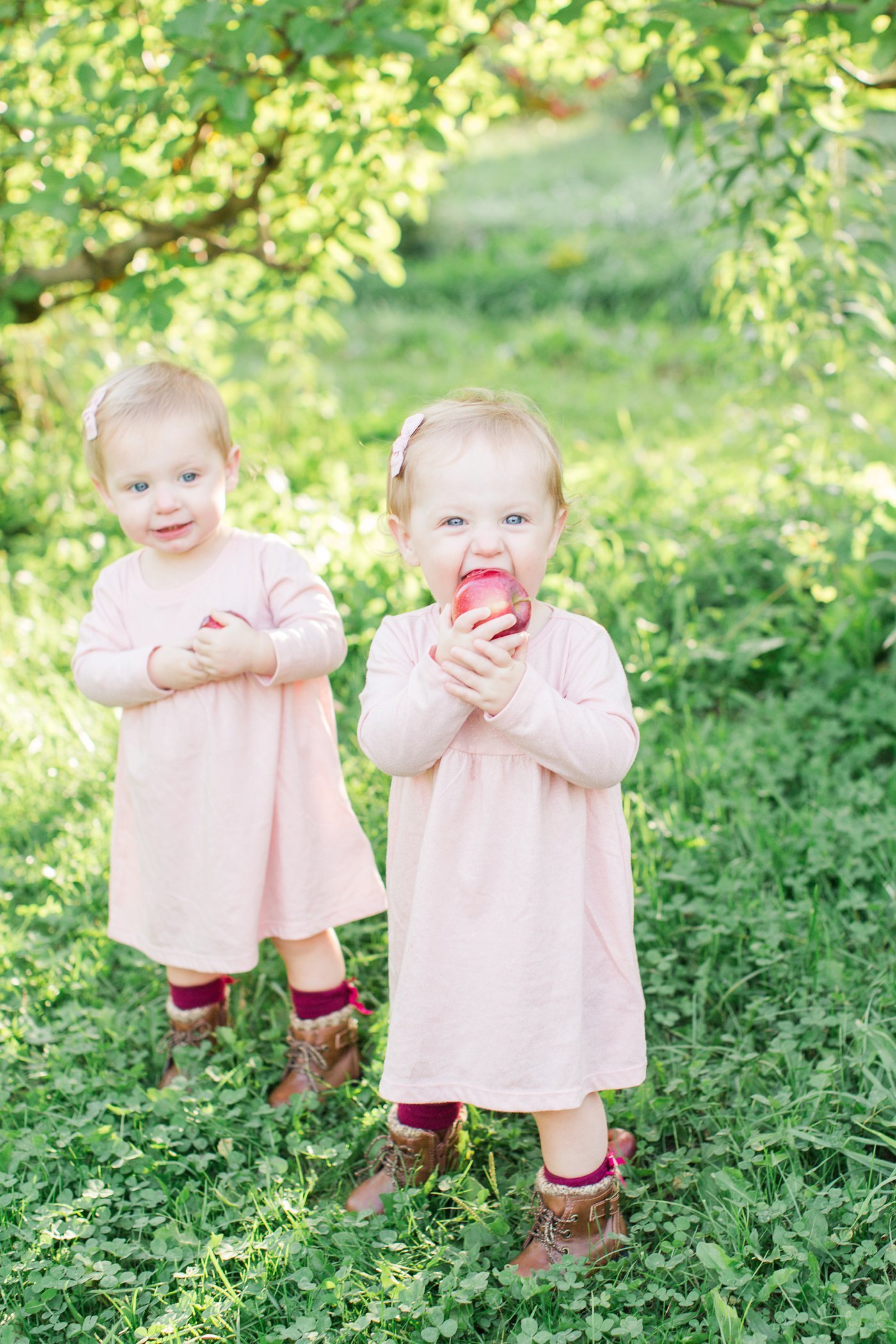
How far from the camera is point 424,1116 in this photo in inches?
81.6

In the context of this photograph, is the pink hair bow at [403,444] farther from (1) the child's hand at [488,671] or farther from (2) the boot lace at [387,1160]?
(2) the boot lace at [387,1160]

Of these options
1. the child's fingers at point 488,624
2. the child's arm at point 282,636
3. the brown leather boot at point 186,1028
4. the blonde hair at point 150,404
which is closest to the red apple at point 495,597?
the child's fingers at point 488,624

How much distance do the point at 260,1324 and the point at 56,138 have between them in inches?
142

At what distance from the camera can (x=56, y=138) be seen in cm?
391

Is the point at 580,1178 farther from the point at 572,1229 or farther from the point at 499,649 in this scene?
the point at 499,649

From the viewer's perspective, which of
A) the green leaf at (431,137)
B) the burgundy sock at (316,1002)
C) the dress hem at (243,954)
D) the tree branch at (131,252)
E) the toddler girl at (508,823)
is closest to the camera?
the toddler girl at (508,823)

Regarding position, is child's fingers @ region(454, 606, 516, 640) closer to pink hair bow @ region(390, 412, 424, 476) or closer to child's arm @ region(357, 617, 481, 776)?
child's arm @ region(357, 617, 481, 776)

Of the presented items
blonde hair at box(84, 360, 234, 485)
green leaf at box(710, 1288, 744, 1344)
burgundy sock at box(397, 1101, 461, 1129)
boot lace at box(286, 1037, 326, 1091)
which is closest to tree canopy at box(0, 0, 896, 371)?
blonde hair at box(84, 360, 234, 485)

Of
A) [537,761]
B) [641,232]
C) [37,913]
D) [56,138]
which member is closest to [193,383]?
[537,761]

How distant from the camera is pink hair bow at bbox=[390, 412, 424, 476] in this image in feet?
5.98

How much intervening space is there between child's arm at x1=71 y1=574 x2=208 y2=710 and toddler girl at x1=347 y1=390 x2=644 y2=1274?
0.45 metres

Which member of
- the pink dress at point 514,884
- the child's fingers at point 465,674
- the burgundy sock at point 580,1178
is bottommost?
the burgundy sock at point 580,1178

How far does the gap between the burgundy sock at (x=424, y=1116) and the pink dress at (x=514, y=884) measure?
7.4 inches

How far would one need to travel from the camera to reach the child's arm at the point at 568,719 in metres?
1.67
